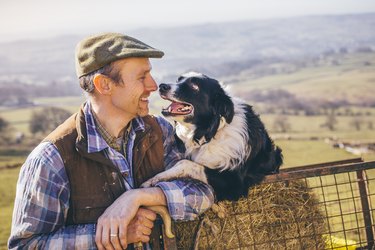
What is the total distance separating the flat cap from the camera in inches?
126

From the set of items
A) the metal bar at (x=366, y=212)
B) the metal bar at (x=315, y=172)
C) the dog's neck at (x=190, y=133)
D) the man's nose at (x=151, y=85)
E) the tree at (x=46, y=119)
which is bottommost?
the tree at (x=46, y=119)

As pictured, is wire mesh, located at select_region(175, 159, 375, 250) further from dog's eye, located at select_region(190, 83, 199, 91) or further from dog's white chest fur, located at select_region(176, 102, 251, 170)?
dog's eye, located at select_region(190, 83, 199, 91)

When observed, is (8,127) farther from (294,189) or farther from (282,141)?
(294,189)

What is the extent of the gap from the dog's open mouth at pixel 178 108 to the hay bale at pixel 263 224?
37.7 inches

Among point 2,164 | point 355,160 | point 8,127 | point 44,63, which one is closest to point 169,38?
point 44,63

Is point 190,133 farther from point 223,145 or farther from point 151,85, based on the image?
point 151,85

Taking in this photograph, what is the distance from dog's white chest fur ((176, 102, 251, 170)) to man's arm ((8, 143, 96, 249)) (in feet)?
4.53

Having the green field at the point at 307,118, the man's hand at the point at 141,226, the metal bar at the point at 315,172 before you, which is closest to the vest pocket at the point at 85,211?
the man's hand at the point at 141,226

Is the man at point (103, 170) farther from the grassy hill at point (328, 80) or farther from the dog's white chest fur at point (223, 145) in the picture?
the grassy hill at point (328, 80)

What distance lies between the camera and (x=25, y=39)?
649 ft

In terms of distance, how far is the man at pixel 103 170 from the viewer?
2.88 m

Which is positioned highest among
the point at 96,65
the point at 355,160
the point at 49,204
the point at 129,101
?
the point at 96,65

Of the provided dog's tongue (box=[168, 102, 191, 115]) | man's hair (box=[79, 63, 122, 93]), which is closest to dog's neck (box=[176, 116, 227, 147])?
dog's tongue (box=[168, 102, 191, 115])

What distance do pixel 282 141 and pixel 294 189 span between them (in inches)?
972
